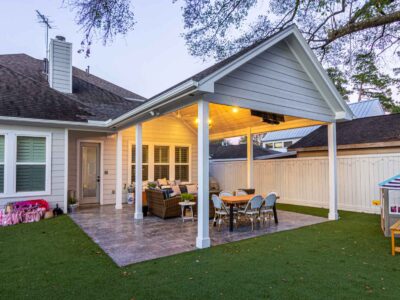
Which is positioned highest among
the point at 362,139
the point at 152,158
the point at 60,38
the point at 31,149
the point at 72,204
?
the point at 60,38

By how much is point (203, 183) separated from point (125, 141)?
A: 6593 millimetres

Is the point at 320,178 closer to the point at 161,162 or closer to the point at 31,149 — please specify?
the point at 161,162

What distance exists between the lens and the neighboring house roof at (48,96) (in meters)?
8.20

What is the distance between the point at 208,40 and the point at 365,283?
32.5 feet

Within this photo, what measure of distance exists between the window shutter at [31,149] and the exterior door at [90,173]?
1.82m

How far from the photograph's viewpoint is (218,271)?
3891 millimetres

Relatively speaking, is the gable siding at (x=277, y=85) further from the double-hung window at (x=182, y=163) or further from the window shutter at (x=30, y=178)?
the double-hung window at (x=182, y=163)

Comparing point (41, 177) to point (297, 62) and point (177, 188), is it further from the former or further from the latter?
point (297, 62)

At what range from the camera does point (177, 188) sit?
9.42m

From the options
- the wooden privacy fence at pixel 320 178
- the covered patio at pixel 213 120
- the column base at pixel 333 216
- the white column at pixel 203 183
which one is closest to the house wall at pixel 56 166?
the covered patio at pixel 213 120

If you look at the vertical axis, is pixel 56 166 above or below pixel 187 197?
above

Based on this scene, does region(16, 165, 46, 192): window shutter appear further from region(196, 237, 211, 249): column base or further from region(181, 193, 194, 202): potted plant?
region(196, 237, 211, 249): column base

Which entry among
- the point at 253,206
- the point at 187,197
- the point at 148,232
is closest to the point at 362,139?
the point at 253,206

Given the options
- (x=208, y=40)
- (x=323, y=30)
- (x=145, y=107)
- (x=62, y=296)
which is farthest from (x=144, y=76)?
(x=62, y=296)
